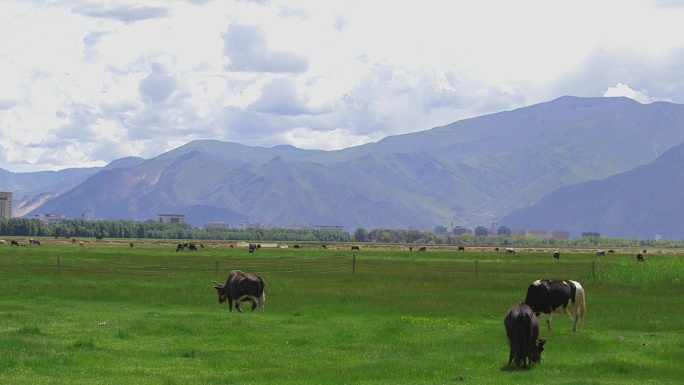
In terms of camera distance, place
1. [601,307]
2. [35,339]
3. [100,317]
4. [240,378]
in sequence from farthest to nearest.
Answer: [601,307] < [100,317] < [35,339] < [240,378]

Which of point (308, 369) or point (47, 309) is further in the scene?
point (47, 309)

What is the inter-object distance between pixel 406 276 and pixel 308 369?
149 ft

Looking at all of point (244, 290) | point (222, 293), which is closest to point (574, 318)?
point (244, 290)

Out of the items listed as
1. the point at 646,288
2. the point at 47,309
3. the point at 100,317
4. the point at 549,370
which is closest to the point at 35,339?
the point at 100,317

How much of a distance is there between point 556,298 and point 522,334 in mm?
10156

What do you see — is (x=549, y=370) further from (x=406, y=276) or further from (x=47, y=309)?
(x=406, y=276)

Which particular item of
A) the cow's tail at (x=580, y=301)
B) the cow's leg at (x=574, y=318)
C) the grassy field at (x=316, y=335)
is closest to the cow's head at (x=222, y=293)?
the grassy field at (x=316, y=335)

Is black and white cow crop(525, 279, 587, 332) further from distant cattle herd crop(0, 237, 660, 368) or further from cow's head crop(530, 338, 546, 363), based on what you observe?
cow's head crop(530, 338, 546, 363)

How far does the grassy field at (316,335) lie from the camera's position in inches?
946

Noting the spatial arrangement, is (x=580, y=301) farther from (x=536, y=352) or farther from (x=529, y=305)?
(x=536, y=352)

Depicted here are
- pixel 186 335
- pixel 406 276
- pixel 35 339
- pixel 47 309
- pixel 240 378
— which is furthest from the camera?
pixel 406 276

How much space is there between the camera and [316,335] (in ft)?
105

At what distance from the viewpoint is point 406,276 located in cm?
6956

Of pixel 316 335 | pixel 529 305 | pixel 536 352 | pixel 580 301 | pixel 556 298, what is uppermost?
pixel 556 298
